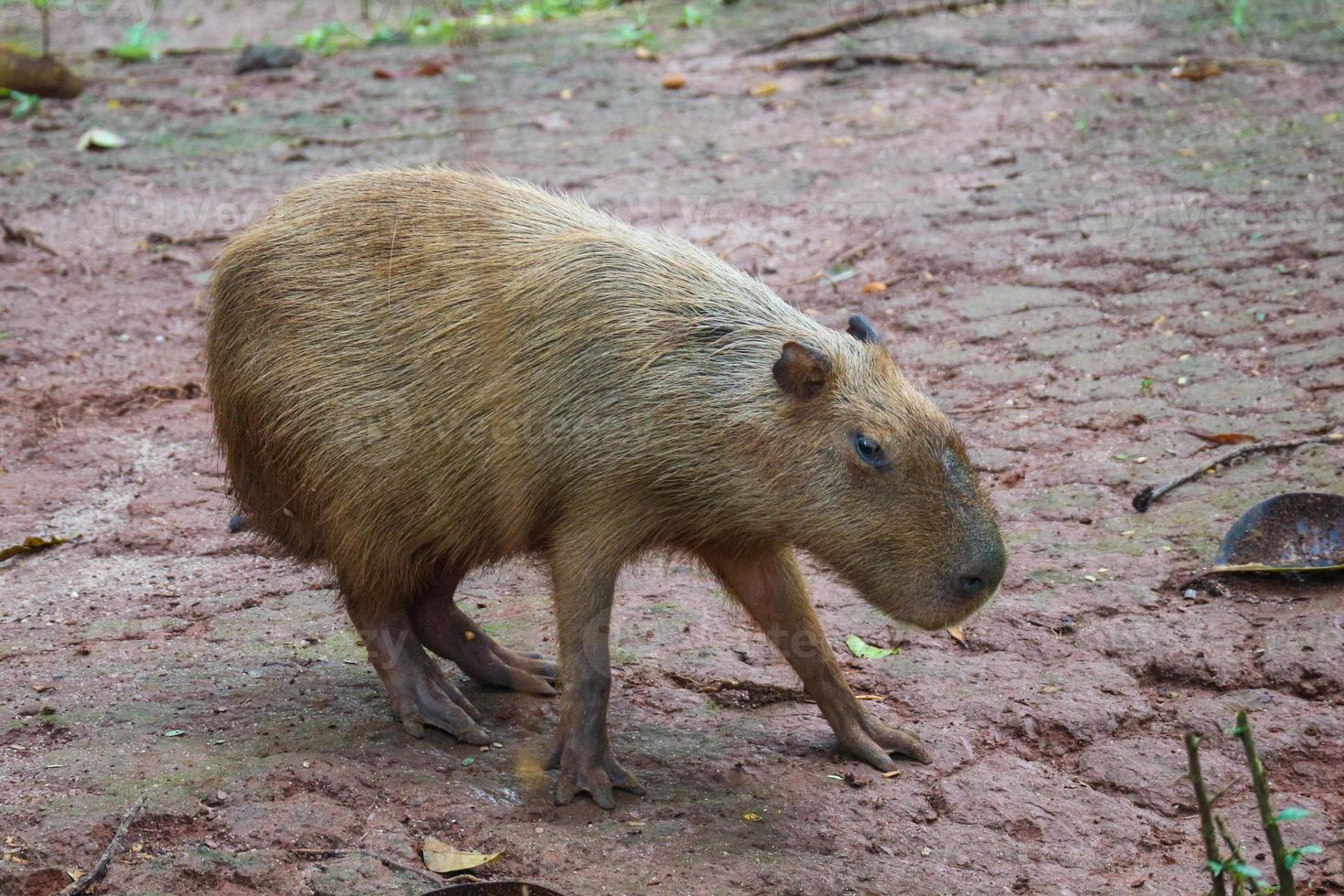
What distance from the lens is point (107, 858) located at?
274 cm

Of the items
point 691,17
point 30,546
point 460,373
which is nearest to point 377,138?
point 691,17

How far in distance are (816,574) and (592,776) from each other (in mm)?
1436

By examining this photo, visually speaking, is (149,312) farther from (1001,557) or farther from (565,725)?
(1001,557)

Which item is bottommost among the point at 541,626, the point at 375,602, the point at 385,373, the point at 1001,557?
the point at 541,626

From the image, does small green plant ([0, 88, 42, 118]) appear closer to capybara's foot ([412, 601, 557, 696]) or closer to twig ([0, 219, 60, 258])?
twig ([0, 219, 60, 258])

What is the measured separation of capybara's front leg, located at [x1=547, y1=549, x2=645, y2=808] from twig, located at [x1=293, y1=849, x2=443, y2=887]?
498mm

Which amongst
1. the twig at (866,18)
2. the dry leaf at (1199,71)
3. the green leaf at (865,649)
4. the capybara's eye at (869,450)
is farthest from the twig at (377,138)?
the capybara's eye at (869,450)

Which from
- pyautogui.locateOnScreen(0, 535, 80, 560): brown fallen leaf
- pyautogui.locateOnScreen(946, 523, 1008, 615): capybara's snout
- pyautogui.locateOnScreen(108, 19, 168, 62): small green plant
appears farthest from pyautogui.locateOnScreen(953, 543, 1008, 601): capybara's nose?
pyautogui.locateOnScreen(108, 19, 168, 62): small green plant

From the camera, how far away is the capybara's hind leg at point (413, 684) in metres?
3.62

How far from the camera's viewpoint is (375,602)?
3.65 m

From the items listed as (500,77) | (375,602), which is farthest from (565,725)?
(500,77)

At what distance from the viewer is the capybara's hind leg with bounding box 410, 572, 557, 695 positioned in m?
3.90

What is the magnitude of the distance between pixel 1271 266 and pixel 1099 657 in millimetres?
3008

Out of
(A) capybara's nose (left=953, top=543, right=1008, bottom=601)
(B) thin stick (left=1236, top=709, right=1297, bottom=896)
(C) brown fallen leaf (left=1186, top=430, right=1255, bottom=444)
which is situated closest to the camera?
(B) thin stick (left=1236, top=709, right=1297, bottom=896)
